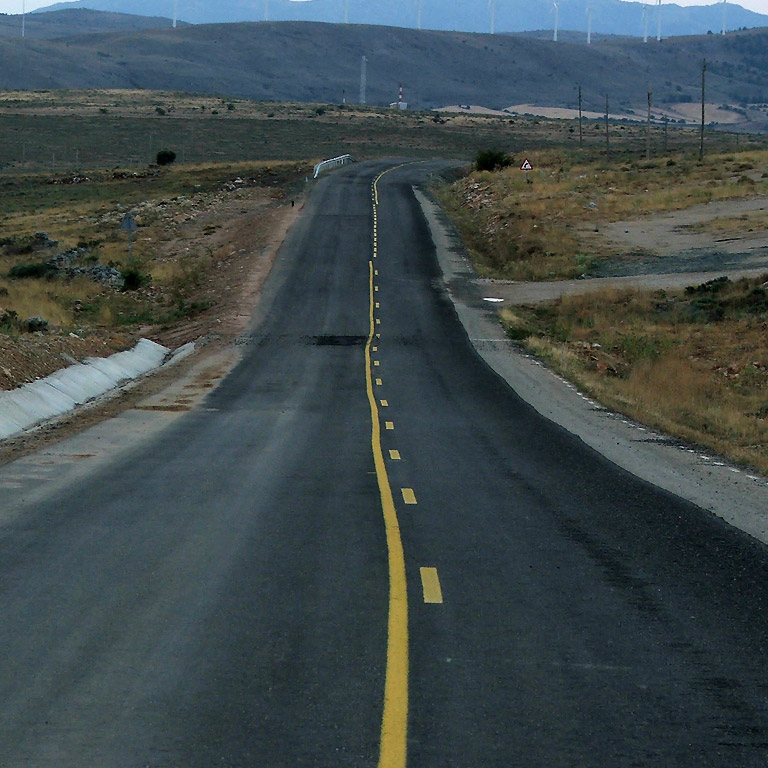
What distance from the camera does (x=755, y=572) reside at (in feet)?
29.8

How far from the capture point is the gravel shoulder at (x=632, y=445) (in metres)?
12.3

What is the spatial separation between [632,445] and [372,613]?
9.75m

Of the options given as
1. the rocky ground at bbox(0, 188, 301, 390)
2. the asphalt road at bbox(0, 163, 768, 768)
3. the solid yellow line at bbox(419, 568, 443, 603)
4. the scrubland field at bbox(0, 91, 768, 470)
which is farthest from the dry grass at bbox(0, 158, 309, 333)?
the solid yellow line at bbox(419, 568, 443, 603)

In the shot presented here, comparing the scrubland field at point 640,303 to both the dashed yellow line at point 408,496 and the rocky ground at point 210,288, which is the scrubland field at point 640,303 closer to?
the dashed yellow line at point 408,496

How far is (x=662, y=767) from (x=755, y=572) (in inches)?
166

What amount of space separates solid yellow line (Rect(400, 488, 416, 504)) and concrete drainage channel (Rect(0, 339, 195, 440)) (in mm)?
7171

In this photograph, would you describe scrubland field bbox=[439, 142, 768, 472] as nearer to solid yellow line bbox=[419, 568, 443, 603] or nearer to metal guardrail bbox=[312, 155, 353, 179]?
solid yellow line bbox=[419, 568, 443, 603]

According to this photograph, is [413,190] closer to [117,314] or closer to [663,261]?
[663,261]

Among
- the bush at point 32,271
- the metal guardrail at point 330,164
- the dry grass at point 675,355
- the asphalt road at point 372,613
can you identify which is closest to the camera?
→ the asphalt road at point 372,613

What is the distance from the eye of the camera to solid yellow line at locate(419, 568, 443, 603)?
8039mm

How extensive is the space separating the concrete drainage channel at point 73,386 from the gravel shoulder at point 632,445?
8757 mm

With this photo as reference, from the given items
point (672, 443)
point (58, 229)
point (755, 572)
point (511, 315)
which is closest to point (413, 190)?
point (58, 229)

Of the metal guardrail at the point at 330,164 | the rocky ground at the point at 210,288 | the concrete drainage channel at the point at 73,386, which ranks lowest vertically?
the concrete drainage channel at the point at 73,386

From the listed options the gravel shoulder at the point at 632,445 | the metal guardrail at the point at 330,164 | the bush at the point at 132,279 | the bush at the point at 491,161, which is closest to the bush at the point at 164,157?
the metal guardrail at the point at 330,164
